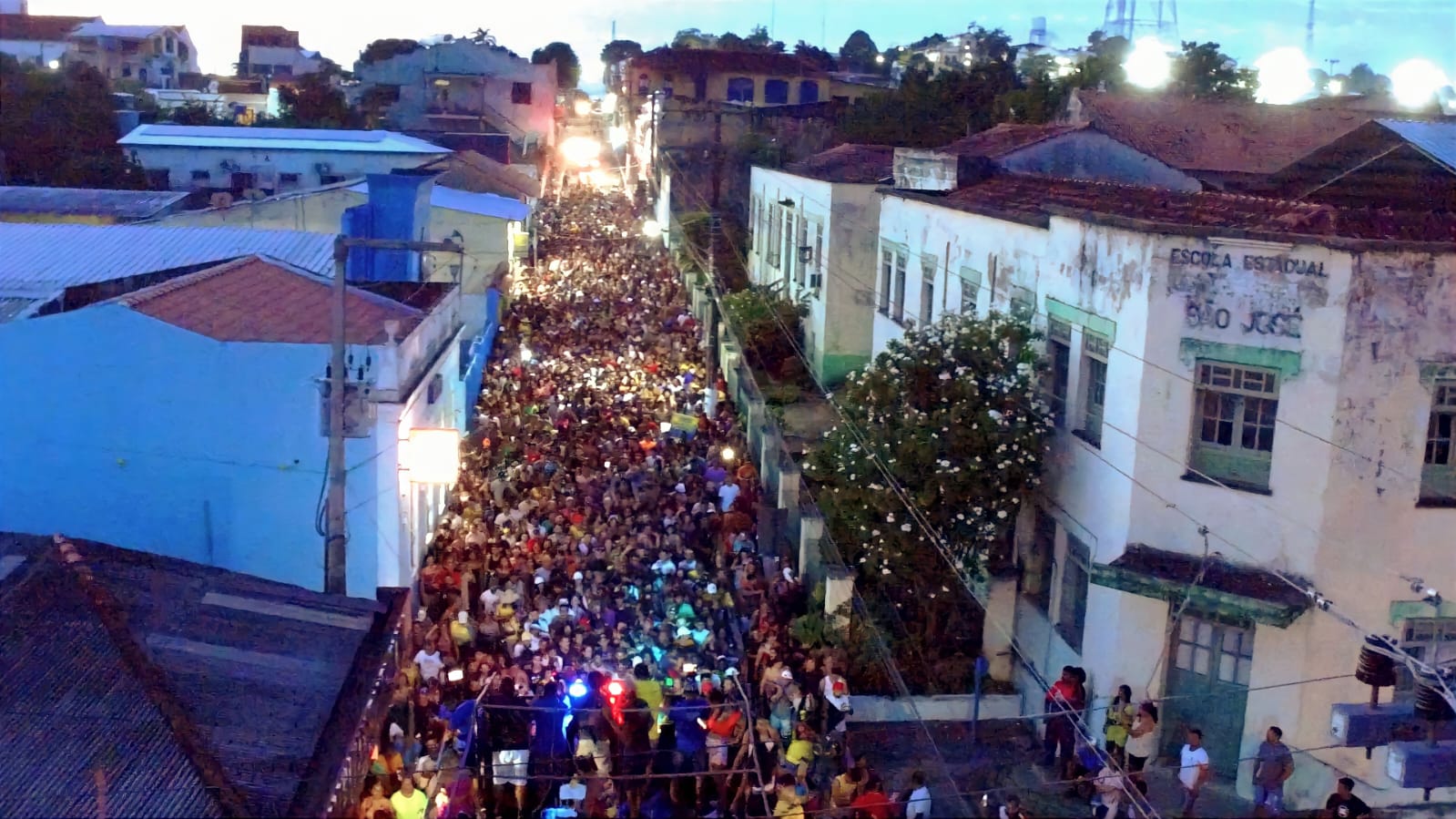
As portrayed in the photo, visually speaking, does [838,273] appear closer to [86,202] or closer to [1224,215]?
[1224,215]

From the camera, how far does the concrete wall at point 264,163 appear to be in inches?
1446

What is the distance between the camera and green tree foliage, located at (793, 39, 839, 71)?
64625 mm

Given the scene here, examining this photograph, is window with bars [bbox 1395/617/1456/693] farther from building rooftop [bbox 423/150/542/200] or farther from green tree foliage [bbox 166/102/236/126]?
green tree foliage [bbox 166/102/236/126]

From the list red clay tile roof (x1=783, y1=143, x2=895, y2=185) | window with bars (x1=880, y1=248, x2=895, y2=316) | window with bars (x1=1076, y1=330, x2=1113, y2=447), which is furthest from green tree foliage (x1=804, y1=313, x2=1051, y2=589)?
red clay tile roof (x1=783, y1=143, x2=895, y2=185)

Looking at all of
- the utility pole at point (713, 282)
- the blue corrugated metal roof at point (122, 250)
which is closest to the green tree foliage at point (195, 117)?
the utility pole at point (713, 282)

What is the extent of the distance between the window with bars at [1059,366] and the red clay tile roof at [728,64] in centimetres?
4523

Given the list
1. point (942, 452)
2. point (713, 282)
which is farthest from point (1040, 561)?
point (713, 282)

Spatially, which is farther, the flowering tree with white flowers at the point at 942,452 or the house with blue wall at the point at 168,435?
the flowering tree with white flowers at the point at 942,452

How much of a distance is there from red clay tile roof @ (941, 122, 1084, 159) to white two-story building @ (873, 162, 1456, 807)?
9.58 m

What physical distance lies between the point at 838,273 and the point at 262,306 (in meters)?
13.9

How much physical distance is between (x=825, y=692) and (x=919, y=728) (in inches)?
55.7

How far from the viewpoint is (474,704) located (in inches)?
476

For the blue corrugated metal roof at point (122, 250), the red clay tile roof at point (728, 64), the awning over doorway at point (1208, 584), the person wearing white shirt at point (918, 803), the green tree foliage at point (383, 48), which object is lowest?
the person wearing white shirt at point (918, 803)

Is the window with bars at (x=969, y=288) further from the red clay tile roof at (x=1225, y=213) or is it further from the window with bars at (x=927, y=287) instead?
the window with bars at (x=927, y=287)
